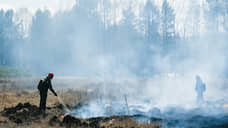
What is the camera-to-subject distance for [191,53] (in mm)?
32188

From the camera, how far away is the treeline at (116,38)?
3331 cm

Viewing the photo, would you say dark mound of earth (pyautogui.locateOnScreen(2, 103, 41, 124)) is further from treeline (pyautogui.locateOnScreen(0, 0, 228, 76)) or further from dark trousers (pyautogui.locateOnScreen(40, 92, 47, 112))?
treeline (pyautogui.locateOnScreen(0, 0, 228, 76))

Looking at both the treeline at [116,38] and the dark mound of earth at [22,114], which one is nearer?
the dark mound of earth at [22,114]

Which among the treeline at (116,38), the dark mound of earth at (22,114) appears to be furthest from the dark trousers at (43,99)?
the treeline at (116,38)

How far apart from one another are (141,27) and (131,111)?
33696 mm

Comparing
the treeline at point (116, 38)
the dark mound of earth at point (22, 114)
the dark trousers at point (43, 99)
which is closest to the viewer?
the dark mound of earth at point (22, 114)

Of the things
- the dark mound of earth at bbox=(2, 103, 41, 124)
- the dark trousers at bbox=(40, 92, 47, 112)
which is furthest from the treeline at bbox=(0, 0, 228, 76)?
the dark mound of earth at bbox=(2, 103, 41, 124)

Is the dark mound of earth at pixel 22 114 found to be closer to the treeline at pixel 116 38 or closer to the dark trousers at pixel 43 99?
the dark trousers at pixel 43 99

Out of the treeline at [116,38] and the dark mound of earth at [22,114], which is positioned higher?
the treeline at [116,38]

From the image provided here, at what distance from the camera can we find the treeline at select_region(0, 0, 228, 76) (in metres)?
33.3

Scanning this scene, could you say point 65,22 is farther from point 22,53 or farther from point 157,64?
point 157,64

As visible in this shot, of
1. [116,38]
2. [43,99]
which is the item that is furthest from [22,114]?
[116,38]

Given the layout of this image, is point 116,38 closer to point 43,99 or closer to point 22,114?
point 43,99

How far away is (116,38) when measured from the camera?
137 feet
